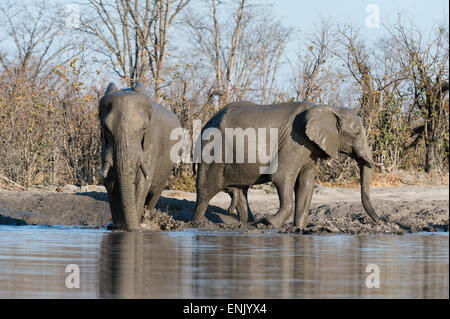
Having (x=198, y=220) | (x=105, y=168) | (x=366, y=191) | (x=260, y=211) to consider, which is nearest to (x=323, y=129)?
(x=366, y=191)

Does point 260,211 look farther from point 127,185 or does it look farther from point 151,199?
point 127,185

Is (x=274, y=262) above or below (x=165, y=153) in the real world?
below

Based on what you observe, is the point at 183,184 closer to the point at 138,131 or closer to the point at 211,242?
the point at 138,131

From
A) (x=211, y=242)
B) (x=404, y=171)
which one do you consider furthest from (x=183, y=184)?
(x=211, y=242)

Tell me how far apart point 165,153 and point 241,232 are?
6.02 feet

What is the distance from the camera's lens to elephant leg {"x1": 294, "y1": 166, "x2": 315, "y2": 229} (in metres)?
15.0

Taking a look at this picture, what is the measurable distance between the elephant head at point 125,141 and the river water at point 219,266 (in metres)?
0.78

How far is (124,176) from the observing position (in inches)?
502

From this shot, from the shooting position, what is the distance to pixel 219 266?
7.98 meters

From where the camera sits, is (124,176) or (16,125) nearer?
(124,176)

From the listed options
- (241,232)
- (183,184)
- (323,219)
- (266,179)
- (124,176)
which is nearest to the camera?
(124,176)

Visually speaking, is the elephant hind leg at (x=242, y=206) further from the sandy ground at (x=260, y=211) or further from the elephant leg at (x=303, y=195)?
the elephant leg at (x=303, y=195)

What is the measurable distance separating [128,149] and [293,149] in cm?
330

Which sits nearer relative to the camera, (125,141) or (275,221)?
(125,141)
